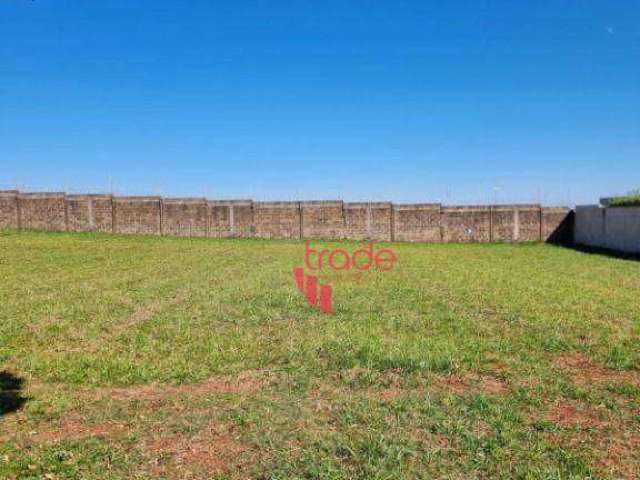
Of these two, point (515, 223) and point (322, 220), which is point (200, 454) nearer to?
point (322, 220)

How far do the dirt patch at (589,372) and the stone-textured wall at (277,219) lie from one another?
2068cm

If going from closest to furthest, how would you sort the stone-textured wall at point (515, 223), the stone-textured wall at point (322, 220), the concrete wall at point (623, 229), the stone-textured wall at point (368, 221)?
the concrete wall at point (623, 229) < the stone-textured wall at point (515, 223) < the stone-textured wall at point (368, 221) < the stone-textured wall at point (322, 220)

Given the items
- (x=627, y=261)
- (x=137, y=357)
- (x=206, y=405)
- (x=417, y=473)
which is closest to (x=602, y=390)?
(x=417, y=473)

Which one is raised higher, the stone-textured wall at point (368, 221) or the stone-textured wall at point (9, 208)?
the stone-textured wall at point (9, 208)

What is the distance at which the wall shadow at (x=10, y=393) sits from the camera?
3.44 meters

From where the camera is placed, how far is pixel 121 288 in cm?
888

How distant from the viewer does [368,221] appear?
24672 millimetres

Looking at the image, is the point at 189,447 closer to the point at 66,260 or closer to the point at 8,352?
the point at 8,352

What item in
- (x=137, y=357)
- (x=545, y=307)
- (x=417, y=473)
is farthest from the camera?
(x=545, y=307)

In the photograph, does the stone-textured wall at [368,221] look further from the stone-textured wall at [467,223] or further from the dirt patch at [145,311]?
the dirt patch at [145,311]

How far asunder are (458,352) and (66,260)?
40.4 ft

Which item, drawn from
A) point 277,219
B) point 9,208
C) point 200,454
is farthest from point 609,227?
point 9,208

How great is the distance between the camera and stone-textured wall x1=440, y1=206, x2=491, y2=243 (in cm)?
2400

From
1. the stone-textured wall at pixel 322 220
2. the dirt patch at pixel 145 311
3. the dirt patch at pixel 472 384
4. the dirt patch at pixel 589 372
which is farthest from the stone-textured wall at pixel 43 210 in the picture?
the dirt patch at pixel 589 372
